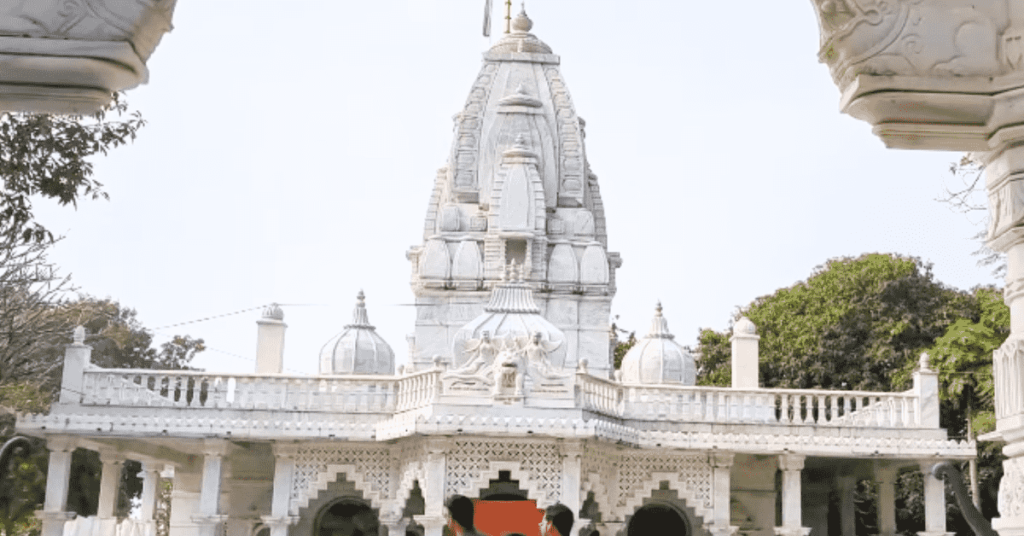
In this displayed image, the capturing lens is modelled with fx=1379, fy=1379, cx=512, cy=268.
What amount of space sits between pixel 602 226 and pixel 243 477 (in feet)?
29.8

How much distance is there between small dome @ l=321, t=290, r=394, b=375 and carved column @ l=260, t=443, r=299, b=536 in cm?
367

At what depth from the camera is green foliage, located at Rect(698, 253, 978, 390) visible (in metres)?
34.8

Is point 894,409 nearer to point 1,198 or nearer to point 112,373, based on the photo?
point 112,373

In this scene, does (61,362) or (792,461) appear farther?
(61,362)

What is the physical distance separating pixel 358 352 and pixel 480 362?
5.42 metres

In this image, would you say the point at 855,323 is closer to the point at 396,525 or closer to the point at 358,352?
the point at 358,352

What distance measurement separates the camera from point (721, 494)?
21125 mm

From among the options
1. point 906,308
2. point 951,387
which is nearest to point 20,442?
point 951,387

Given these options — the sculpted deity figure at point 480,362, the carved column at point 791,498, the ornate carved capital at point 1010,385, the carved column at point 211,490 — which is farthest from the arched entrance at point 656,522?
the ornate carved capital at point 1010,385

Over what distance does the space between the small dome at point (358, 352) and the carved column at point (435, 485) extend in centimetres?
542

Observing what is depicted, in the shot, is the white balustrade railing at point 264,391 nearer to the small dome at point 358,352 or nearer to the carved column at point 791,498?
the small dome at point 358,352

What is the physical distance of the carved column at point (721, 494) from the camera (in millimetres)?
20891

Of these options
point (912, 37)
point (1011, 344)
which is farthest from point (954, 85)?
point (1011, 344)

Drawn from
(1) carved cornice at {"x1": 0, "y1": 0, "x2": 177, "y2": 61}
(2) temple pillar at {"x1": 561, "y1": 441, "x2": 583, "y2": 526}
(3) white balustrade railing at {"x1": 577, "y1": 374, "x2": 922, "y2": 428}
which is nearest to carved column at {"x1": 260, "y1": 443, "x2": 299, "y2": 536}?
(2) temple pillar at {"x1": 561, "y1": 441, "x2": 583, "y2": 526}
